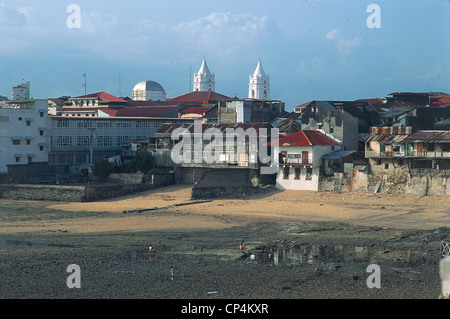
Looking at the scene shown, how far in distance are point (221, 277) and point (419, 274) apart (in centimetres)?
954

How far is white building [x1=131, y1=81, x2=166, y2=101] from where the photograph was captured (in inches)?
4985

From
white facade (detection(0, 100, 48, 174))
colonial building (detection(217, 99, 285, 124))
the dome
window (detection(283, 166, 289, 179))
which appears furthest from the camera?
the dome

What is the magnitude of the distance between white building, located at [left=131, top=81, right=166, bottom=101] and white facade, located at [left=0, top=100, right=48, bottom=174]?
186 ft

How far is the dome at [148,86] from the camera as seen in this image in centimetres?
12688

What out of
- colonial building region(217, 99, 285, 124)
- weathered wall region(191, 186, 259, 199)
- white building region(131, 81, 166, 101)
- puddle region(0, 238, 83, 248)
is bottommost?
puddle region(0, 238, 83, 248)

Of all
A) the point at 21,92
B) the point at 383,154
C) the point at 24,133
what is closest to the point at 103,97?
the point at 21,92

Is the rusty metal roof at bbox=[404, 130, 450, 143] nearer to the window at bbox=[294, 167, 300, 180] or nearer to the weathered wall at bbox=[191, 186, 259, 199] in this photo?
the window at bbox=[294, 167, 300, 180]

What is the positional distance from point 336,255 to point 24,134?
137ft

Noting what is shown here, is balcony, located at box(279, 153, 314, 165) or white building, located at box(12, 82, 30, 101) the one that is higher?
white building, located at box(12, 82, 30, 101)

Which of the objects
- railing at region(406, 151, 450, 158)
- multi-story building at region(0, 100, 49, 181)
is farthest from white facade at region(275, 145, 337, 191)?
multi-story building at region(0, 100, 49, 181)

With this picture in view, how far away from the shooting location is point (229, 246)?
39.2 m

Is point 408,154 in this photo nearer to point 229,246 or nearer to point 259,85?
point 229,246

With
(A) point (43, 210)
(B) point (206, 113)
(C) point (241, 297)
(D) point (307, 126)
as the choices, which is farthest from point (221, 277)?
(B) point (206, 113)
